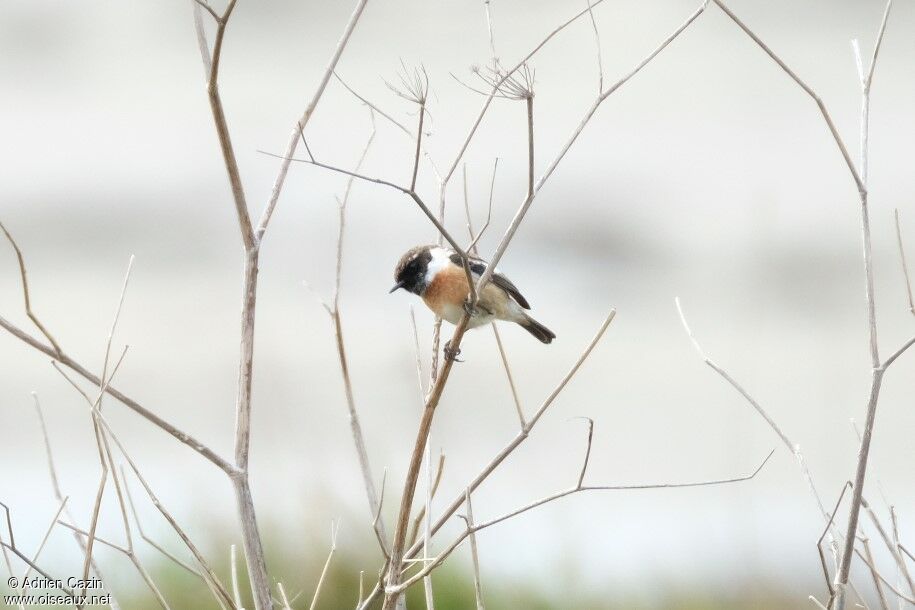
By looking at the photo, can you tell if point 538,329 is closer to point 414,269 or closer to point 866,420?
point 414,269

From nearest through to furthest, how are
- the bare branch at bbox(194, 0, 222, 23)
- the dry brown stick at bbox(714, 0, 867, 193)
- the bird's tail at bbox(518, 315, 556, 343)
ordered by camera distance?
the bare branch at bbox(194, 0, 222, 23)
the dry brown stick at bbox(714, 0, 867, 193)
the bird's tail at bbox(518, 315, 556, 343)

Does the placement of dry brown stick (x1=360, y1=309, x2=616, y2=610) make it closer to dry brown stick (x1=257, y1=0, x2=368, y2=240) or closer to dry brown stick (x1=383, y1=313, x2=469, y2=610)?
dry brown stick (x1=383, y1=313, x2=469, y2=610)

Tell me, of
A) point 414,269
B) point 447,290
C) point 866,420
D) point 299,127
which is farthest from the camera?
point 414,269

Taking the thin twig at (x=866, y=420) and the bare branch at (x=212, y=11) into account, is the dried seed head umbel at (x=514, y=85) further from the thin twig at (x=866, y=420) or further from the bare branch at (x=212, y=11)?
the thin twig at (x=866, y=420)

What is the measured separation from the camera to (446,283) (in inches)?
129

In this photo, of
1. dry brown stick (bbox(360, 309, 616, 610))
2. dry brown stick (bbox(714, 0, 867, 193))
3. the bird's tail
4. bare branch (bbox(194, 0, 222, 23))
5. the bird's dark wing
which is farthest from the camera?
the bird's tail

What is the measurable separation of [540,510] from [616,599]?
1097 millimetres

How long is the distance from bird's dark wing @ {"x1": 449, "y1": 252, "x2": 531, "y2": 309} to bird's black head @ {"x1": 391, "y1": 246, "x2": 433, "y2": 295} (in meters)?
0.09

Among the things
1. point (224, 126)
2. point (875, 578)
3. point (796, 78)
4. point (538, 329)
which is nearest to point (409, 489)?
point (224, 126)

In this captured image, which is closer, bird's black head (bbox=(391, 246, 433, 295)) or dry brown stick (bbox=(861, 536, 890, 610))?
dry brown stick (bbox=(861, 536, 890, 610))

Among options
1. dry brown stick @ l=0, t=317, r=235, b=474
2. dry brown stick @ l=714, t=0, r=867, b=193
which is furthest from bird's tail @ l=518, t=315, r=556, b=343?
dry brown stick @ l=0, t=317, r=235, b=474

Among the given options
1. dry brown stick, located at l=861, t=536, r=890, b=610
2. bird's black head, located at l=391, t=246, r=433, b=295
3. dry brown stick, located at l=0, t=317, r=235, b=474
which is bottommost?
dry brown stick, located at l=861, t=536, r=890, b=610

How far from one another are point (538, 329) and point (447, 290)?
2.05ft

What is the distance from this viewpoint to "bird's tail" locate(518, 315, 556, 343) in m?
3.70
